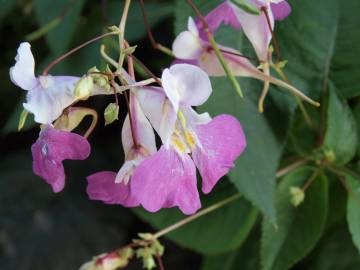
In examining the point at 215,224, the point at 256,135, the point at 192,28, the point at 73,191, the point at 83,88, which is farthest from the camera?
the point at 73,191

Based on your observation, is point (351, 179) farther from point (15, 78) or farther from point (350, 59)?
point (15, 78)

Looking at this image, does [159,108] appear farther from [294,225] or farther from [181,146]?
[294,225]

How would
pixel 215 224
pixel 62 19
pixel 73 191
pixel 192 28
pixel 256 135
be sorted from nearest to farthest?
pixel 192 28
pixel 256 135
pixel 215 224
pixel 62 19
pixel 73 191

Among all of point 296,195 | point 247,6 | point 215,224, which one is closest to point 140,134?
point 247,6

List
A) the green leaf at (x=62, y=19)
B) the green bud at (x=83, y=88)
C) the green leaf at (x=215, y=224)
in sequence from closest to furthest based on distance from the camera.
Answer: the green bud at (x=83, y=88) → the green leaf at (x=215, y=224) → the green leaf at (x=62, y=19)

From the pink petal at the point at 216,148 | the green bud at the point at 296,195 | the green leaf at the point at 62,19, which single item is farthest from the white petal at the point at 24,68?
the green leaf at the point at 62,19

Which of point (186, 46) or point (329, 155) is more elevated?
point (186, 46)

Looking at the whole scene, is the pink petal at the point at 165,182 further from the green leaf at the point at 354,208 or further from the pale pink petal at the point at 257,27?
the green leaf at the point at 354,208
